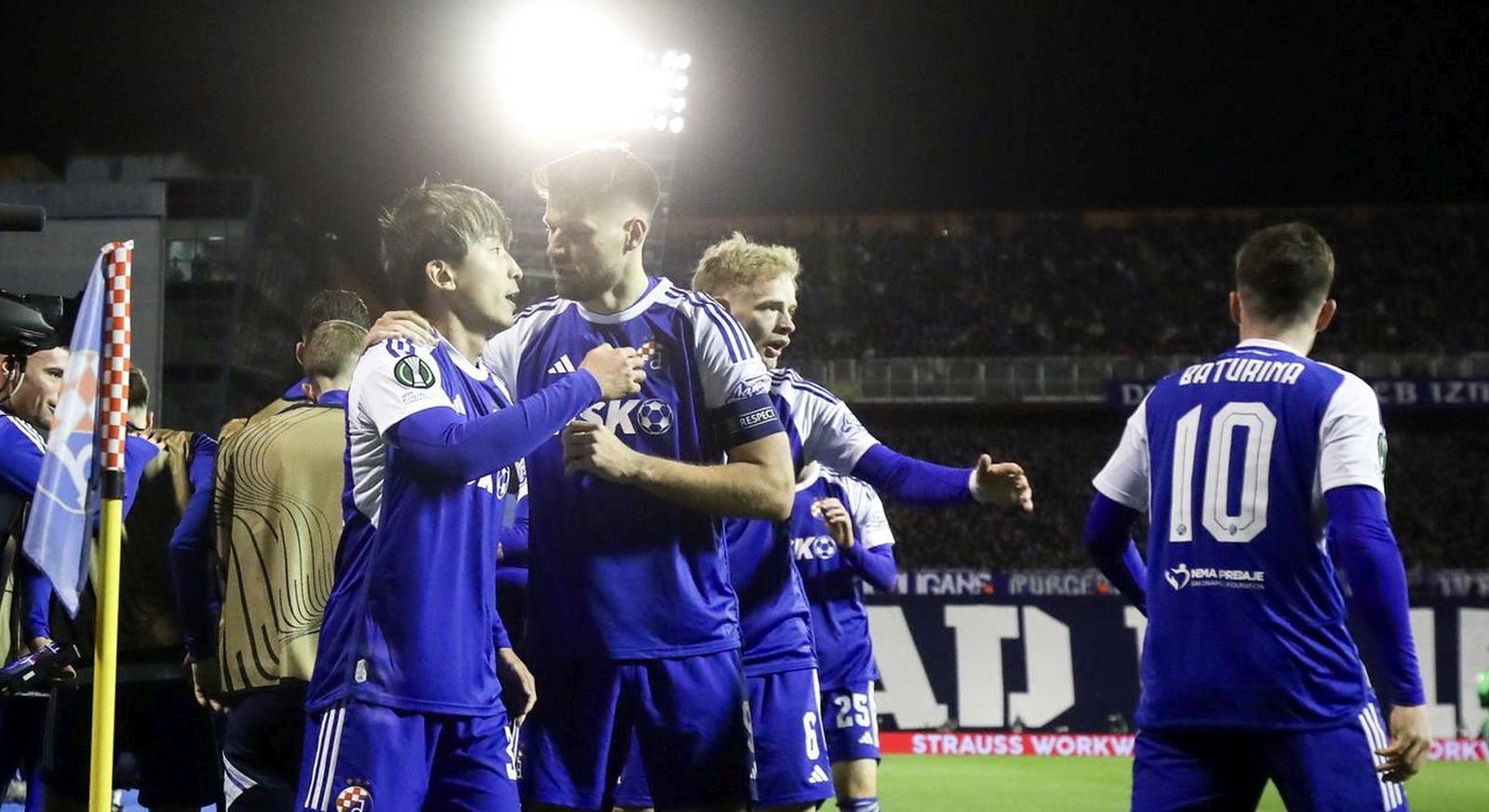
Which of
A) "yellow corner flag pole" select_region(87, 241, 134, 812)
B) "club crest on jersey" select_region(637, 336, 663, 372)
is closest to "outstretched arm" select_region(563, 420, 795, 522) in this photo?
"club crest on jersey" select_region(637, 336, 663, 372)

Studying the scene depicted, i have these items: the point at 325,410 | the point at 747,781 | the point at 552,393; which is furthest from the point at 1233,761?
the point at 325,410

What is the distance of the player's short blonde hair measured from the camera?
16.2ft

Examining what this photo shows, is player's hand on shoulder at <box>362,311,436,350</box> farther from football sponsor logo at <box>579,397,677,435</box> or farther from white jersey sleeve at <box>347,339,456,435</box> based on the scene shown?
football sponsor logo at <box>579,397,677,435</box>

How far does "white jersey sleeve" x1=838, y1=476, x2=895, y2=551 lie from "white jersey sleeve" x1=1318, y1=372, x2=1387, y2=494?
3832 millimetres

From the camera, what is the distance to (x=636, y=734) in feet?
11.3

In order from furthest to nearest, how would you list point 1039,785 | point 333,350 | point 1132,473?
point 1039,785
point 333,350
point 1132,473

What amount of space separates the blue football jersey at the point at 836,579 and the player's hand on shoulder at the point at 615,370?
350 centimetres

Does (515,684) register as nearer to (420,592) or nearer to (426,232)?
(420,592)

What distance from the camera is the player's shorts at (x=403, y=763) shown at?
3.04 metres

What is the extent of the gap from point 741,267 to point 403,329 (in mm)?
1831

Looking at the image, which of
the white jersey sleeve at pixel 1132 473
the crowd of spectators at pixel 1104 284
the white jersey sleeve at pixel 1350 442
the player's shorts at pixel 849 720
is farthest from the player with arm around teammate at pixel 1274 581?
the crowd of spectators at pixel 1104 284

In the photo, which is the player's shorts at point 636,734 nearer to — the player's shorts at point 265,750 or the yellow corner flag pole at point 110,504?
the yellow corner flag pole at point 110,504

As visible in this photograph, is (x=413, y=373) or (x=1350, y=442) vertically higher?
(x=413, y=373)

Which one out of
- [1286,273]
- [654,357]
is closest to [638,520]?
[654,357]
